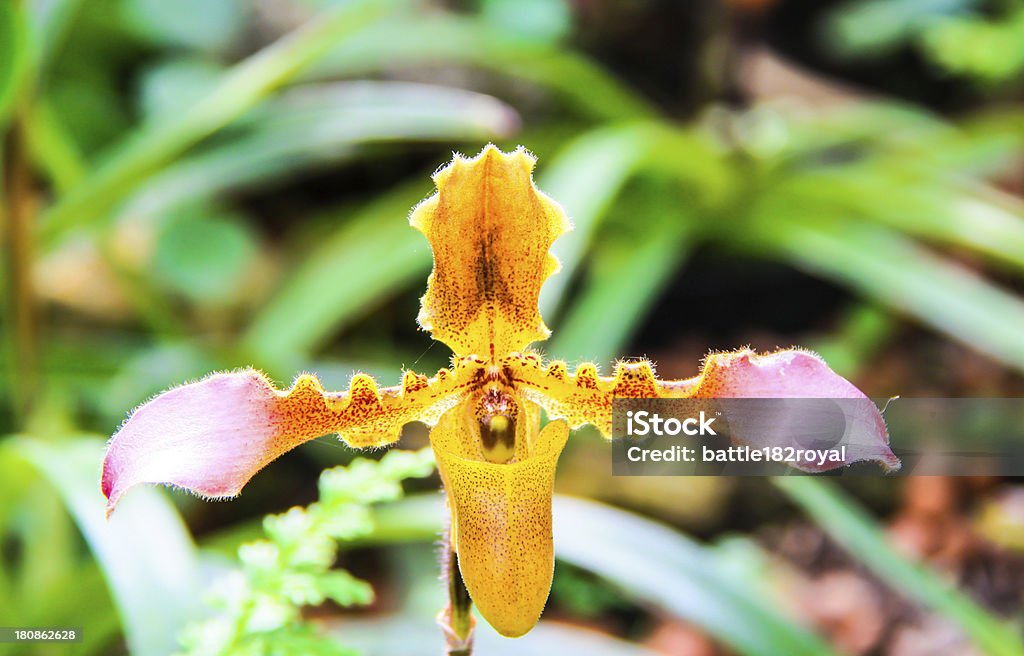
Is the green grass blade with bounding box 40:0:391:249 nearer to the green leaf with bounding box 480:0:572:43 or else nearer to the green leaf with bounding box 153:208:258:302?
the green leaf with bounding box 153:208:258:302

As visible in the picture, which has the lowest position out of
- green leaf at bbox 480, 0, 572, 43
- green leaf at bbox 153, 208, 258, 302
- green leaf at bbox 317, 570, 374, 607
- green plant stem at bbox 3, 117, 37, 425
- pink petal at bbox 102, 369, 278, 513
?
green leaf at bbox 317, 570, 374, 607

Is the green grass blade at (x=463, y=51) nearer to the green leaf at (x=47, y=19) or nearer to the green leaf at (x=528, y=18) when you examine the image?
the green leaf at (x=528, y=18)

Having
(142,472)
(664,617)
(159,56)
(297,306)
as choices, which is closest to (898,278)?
(664,617)

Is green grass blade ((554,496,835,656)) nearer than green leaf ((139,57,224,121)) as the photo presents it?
Yes

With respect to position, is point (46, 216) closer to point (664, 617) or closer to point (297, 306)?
point (297, 306)

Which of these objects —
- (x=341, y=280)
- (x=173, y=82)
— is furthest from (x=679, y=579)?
(x=173, y=82)

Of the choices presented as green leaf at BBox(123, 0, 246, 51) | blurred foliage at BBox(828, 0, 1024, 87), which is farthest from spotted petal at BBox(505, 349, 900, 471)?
blurred foliage at BBox(828, 0, 1024, 87)
